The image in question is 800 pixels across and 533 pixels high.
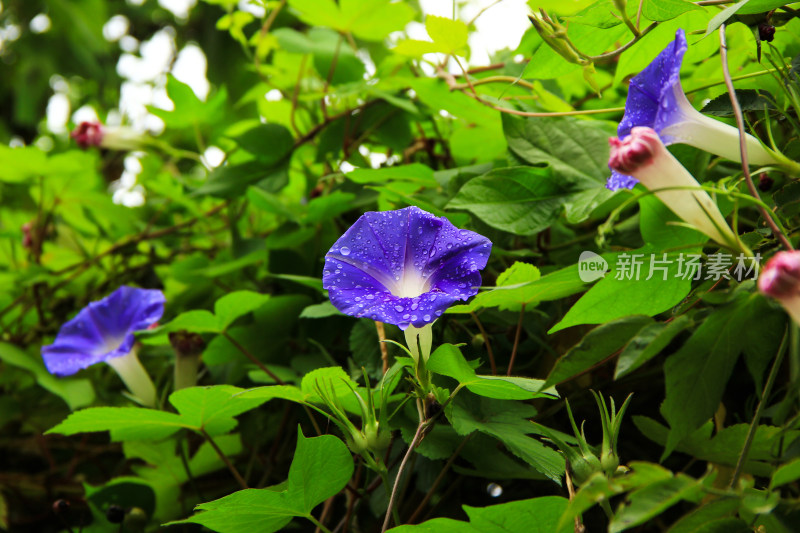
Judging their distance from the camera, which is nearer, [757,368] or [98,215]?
[757,368]

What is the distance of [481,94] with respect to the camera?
3.33ft

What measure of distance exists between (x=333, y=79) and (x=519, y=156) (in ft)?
1.77

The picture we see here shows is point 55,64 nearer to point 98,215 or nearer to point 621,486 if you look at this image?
point 98,215

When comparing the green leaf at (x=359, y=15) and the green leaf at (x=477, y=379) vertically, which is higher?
the green leaf at (x=359, y=15)

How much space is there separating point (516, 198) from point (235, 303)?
417mm

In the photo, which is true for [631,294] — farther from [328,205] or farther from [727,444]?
[328,205]

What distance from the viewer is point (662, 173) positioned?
57 centimetres

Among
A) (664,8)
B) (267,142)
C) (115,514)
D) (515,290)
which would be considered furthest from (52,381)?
(664,8)

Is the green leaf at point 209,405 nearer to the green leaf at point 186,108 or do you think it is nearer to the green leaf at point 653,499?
the green leaf at point 653,499

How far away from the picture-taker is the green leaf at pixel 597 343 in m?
0.51

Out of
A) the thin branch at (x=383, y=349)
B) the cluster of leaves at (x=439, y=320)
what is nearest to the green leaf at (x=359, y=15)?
the cluster of leaves at (x=439, y=320)

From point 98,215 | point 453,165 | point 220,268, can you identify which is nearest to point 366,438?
point 220,268

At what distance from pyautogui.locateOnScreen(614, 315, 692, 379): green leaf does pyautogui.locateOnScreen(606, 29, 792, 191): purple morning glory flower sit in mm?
194

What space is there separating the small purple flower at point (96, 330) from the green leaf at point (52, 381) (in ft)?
0.17
